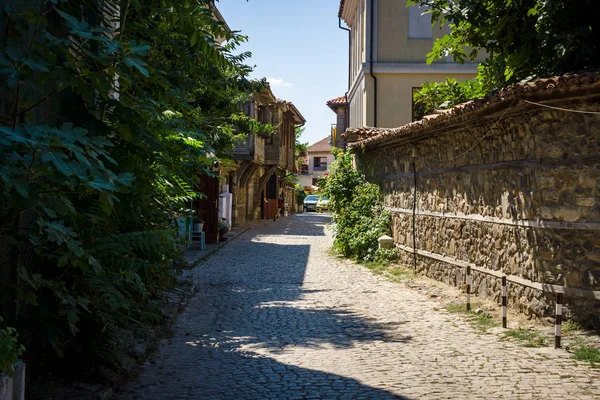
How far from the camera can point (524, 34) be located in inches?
418

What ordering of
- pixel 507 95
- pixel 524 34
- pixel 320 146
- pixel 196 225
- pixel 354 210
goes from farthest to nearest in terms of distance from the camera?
pixel 320 146
pixel 196 225
pixel 354 210
pixel 524 34
pixel 507 95

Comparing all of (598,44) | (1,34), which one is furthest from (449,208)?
(1,34)

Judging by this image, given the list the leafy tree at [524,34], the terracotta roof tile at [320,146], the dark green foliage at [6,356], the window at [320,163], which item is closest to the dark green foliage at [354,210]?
the leafy tree at [524,34]

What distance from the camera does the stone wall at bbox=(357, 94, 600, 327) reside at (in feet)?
26.6

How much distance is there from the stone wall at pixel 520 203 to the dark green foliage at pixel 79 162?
4471 millimetres

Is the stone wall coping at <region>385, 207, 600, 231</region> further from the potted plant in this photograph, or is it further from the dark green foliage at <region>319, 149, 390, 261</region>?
the potted plant

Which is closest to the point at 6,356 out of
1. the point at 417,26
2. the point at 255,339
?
the point at 255,339

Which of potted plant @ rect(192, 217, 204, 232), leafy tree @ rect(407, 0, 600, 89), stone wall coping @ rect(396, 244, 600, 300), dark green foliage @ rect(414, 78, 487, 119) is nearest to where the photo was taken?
stone wall coping @ rect(396, 244, 600, 300)

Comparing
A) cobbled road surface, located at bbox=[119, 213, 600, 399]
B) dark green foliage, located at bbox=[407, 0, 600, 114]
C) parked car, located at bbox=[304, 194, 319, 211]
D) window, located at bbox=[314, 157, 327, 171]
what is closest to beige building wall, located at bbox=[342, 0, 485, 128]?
dark green foliage, located at bbox=[407, 0, 600, 114]

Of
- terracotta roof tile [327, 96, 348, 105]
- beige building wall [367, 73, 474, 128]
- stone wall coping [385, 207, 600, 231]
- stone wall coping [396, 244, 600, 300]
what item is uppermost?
terracotta roof tile [327, 96, 348, 105]

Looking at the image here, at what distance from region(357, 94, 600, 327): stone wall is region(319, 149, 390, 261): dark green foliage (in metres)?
3.36

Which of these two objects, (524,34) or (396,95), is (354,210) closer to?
(396,95)

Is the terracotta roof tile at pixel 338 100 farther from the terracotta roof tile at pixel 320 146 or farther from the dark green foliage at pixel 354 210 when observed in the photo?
the terracotta roof tile at pixel 320 146

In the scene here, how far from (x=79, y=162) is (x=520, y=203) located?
7.22 metres
